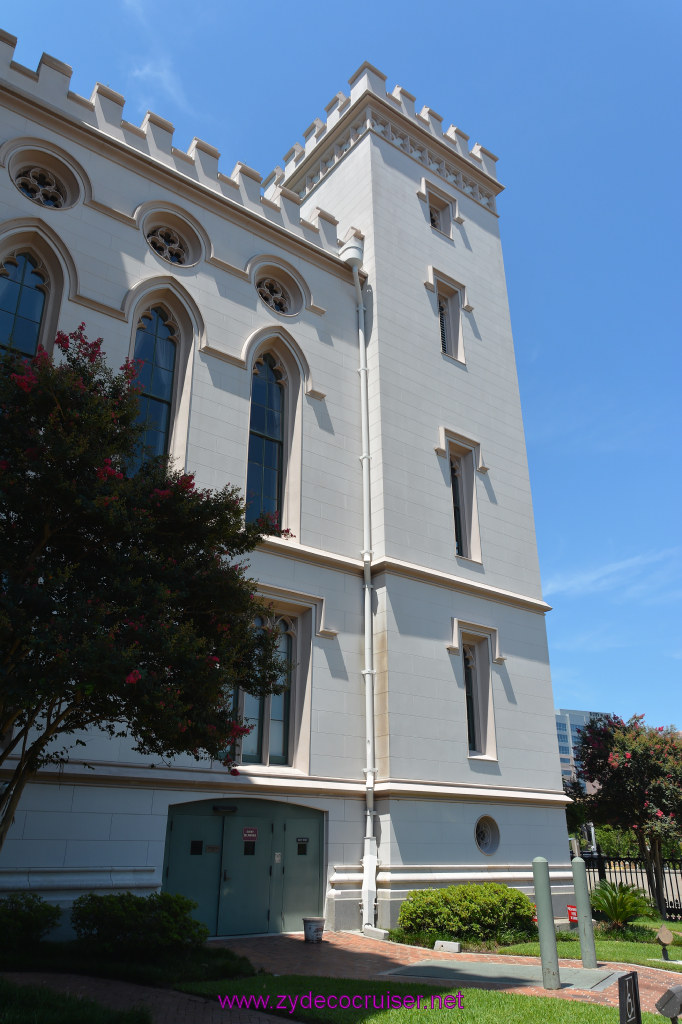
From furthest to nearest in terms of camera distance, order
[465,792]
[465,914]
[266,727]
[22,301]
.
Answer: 1. [465,792]
2. [266,727]
3. [22,301]
4. [465,914]

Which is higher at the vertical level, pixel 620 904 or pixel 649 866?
pixel 649 866

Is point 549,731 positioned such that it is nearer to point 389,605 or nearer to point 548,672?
point 548,672

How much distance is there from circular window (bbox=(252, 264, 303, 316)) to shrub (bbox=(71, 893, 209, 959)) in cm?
1336

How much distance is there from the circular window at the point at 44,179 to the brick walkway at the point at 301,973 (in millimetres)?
13677

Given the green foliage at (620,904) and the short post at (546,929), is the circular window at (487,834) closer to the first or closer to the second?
the green foliage at (620,904)

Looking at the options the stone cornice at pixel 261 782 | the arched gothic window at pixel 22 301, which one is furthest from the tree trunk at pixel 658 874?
the arched gothic window at pixel 22 301

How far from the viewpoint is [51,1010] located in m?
6.54

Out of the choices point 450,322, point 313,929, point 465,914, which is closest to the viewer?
point 313,929

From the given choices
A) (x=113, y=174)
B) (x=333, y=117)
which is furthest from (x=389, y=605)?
(x=333, y=117)

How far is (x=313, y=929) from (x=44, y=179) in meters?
15.6

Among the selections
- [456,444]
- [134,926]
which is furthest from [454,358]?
[134,926]

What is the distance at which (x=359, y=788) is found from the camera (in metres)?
15.6

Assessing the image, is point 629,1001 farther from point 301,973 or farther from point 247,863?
point 247,863

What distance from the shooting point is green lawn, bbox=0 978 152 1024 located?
6273 mm
